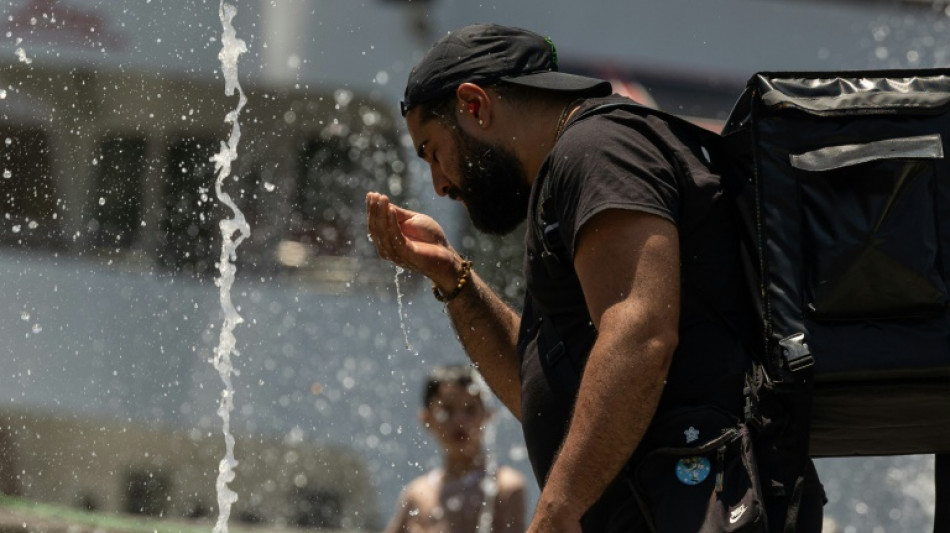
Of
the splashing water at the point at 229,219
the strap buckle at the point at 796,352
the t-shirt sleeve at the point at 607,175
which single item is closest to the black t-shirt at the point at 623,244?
the t-shirt sleeve at the point at 607,175

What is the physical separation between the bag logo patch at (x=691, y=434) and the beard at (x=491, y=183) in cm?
53

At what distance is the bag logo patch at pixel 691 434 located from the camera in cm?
180

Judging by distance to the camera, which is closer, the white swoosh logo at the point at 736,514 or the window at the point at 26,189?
the white swoosh logo at the point at 736,514

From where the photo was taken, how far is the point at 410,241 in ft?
7.97

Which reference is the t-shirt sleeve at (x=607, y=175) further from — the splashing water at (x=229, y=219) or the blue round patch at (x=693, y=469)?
the splashing water at (x=229, y=219)

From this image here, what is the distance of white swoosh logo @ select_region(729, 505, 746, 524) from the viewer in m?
1.72

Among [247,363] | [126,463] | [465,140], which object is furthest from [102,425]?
[465,140]

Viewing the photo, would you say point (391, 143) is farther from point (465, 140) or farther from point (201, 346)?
point (465, 140)

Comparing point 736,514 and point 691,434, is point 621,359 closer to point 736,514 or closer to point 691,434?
point 691,434

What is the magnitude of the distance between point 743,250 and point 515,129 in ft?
1.44

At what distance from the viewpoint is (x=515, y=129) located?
2.13 metres

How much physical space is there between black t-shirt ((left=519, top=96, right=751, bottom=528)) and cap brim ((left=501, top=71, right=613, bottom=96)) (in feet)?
0.28

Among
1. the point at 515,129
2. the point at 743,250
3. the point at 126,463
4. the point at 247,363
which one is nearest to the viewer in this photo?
the point at 743,250

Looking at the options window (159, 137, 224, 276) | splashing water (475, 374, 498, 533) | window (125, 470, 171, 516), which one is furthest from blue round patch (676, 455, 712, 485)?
window (159, 137, 224, 276)
